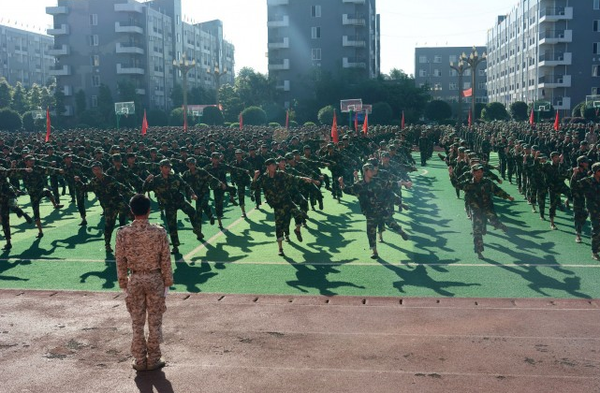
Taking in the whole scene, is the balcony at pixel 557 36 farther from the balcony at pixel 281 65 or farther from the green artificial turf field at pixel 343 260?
the green artificial turf field at pixel 343 260

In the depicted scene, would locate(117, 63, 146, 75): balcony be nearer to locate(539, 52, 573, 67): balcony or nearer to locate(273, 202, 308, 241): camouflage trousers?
locate(539, 52, 573, 67): balcony

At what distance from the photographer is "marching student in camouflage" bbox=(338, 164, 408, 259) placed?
13.5 meters

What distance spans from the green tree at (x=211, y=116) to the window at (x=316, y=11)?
22926 mm

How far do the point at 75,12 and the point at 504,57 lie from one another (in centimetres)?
5897

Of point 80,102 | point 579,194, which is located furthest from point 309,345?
point 80,102

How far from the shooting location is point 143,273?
7.50 m

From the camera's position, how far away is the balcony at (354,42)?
83.0 m

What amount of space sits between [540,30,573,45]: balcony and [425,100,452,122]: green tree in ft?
44.0

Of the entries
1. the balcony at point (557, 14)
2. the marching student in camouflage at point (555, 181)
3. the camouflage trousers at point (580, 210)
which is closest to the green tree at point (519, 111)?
the balcony at point (557, 14)

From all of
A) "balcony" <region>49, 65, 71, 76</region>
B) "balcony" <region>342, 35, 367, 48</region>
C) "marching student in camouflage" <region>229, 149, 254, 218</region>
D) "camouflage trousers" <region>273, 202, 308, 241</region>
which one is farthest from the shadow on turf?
"balcony" <region>49, 65, 71, 76</region>

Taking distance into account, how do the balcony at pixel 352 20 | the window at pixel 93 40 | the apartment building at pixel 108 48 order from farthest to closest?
the window at pixel 93 40, the apartment building at pixel 108 48, the balcony at pixel 352 20

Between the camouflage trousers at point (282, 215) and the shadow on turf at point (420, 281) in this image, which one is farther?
the camouflage trousers at point (282, 215)

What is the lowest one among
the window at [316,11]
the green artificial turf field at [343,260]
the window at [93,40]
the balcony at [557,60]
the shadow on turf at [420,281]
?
the shadow on turf at [420,281]

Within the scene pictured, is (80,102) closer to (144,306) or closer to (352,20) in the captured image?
(352,20)
